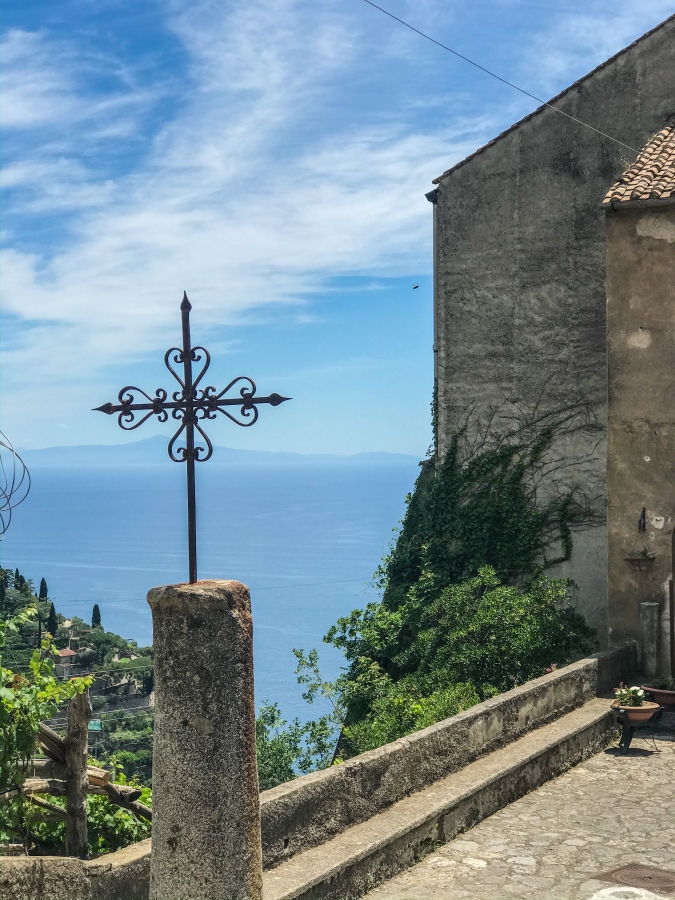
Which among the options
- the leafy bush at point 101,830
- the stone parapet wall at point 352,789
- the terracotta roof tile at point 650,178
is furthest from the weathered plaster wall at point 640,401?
the leafy bush at point 101,830

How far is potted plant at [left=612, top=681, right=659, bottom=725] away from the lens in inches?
368

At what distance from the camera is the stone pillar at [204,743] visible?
4168 millimetres

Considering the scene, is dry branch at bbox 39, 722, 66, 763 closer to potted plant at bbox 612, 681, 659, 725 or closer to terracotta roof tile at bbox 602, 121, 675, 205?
potted plant at bbox 612, 681, 659, 725

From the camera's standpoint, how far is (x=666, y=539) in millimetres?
11539

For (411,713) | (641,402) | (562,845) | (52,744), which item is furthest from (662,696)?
(52,744)

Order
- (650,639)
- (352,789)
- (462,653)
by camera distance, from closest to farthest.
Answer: (352,789) → (650,639) → (462,653)

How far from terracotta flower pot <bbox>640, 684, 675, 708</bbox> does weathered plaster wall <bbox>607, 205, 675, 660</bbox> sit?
4.73 ft

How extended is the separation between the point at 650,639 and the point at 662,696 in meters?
1.48


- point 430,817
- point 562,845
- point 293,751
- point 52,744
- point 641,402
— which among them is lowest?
point 293,751

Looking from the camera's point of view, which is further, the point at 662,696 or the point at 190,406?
the point at 662,696

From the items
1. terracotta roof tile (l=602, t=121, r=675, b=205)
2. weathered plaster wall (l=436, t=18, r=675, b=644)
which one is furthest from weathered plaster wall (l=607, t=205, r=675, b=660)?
weathered plaster wall (l=436, t=18, r=675, b=644)

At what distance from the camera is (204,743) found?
417 centimetres

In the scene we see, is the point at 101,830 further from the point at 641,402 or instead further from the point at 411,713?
the point at 641,402

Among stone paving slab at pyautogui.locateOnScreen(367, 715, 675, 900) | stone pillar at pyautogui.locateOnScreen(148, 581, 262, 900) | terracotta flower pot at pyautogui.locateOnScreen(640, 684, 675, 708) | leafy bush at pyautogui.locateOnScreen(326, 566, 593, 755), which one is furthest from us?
leafy bush at pyautogui.locateOnScreen(326, 566, 593, 755)
